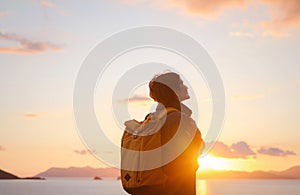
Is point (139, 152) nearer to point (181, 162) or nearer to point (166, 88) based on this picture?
point (181, 162)

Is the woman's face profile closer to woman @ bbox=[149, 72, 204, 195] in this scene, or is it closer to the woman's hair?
the woman's hair

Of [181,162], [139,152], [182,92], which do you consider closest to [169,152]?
[181,162]

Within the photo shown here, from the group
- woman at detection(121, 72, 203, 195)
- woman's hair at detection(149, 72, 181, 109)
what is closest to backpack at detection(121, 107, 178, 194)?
woman at detection(121, 72, 203, 195)

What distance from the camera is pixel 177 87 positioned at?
4660 millimetres

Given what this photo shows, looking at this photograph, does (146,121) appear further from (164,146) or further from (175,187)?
(175,187)

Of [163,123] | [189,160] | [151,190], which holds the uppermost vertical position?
[163,123]

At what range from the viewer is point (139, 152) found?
4387 mm

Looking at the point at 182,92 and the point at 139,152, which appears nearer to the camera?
the point at 139,152

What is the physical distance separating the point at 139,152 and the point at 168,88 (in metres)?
0.66

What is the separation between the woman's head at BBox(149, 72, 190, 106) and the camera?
15.3 feet

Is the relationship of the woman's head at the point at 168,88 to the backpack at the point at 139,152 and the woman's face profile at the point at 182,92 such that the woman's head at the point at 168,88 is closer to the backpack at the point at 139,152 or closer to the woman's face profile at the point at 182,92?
the woman's face profile at the point at 182,92

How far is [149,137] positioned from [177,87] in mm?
538

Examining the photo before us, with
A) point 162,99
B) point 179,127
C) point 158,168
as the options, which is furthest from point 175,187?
point 162,99

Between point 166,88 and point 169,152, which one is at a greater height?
point 166,88
